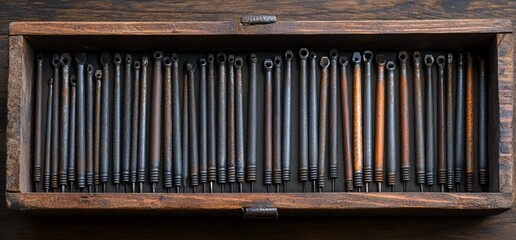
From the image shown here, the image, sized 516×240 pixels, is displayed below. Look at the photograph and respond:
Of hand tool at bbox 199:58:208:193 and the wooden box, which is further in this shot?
hand tool at bbox 199:58:208:193

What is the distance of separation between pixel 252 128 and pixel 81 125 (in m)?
0.32

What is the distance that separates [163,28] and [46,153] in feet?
1.06

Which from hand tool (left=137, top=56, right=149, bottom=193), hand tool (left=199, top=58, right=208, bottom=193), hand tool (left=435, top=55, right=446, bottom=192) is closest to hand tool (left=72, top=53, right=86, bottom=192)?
hand tool (left=137, top=56, right=149, bottom=193)

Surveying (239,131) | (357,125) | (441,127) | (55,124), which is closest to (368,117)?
(357,125)

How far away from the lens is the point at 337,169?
1936mm

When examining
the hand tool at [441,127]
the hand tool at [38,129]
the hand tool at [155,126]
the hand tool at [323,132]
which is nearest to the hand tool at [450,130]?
the hand tool at [441,127]

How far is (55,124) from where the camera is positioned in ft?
6.37

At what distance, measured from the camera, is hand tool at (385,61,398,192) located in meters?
1.92

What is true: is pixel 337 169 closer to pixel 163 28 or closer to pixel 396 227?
pixel 396 227

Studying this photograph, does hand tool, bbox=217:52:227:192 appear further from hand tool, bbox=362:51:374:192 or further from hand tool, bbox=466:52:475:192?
hand tool, bbox=466:52:475:192

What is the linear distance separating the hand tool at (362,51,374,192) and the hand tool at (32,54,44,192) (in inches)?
23.6

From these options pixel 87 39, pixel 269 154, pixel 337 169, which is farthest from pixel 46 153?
pixel 337 169

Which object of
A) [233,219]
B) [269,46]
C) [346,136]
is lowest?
[233,219]

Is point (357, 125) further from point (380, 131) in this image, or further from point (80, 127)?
point (80, 127)
